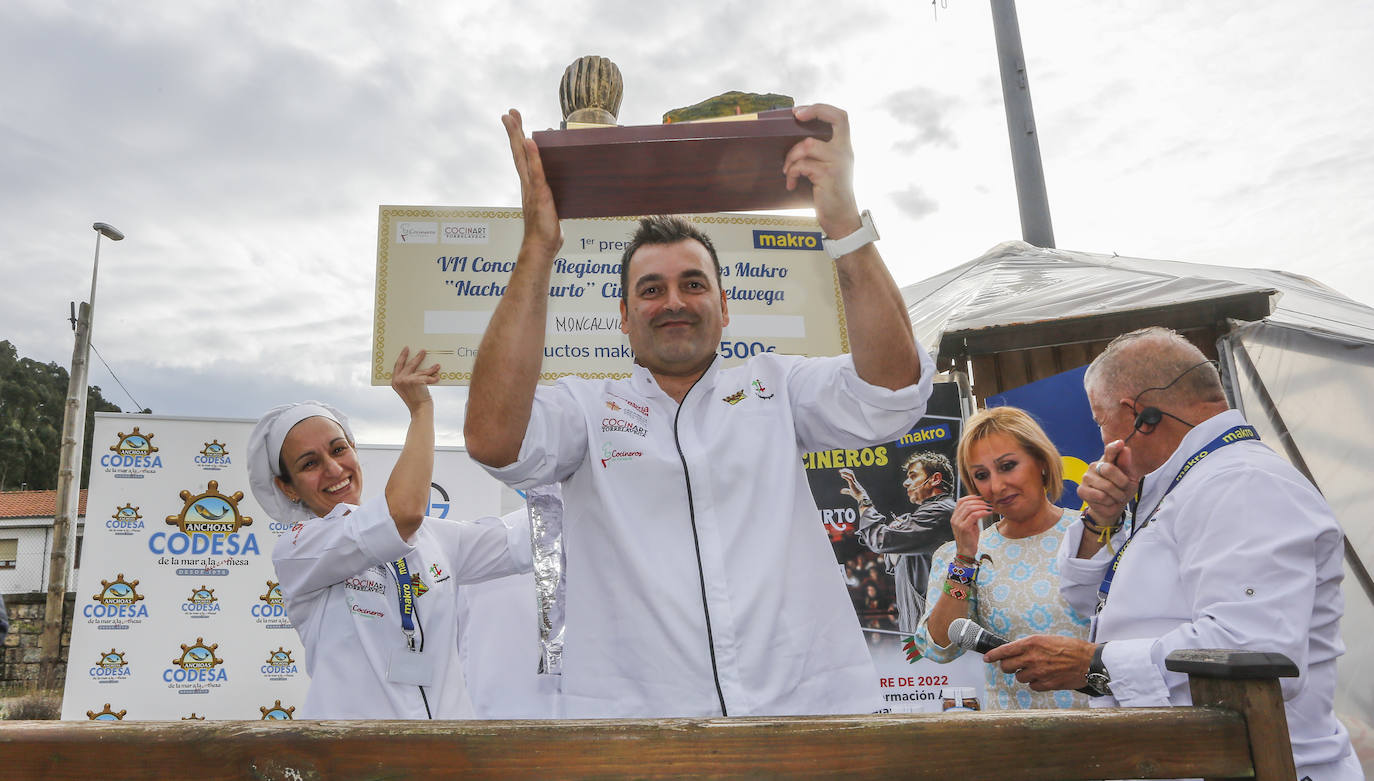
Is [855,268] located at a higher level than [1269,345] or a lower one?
lower

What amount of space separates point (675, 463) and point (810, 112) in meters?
0.75

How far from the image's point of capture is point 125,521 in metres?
4.85

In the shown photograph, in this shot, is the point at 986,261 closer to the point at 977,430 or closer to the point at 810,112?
the point at 977,430

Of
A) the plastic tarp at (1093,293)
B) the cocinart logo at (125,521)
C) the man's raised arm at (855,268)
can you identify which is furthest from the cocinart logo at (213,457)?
the man's raised arm at (855,268)

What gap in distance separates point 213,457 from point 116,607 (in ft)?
3.28

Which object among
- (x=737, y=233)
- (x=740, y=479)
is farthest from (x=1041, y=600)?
(x=737, y=233)

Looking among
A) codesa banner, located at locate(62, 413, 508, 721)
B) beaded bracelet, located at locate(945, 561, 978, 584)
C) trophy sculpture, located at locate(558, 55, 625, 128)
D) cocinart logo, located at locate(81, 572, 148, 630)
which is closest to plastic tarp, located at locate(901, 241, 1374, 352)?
beaded bracelet, located at locate(945, 561, 978, 584)

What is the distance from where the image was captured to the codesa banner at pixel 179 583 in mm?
4789

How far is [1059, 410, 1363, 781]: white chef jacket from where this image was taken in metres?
1.69

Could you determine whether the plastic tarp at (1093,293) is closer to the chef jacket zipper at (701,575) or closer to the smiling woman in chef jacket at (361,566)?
the smiling woman in chef jacket at (361,566)

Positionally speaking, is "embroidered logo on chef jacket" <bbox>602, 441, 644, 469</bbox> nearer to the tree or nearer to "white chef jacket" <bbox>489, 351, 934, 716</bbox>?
"white chef jacket" <bbox>489, 351, 934, 716</bbox>

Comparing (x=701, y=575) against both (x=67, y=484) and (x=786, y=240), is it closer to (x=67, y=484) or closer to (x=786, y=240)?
(x=786, y=240)

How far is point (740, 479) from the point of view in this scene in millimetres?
1698

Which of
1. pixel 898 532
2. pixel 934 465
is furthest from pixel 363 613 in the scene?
pixel 934 465
